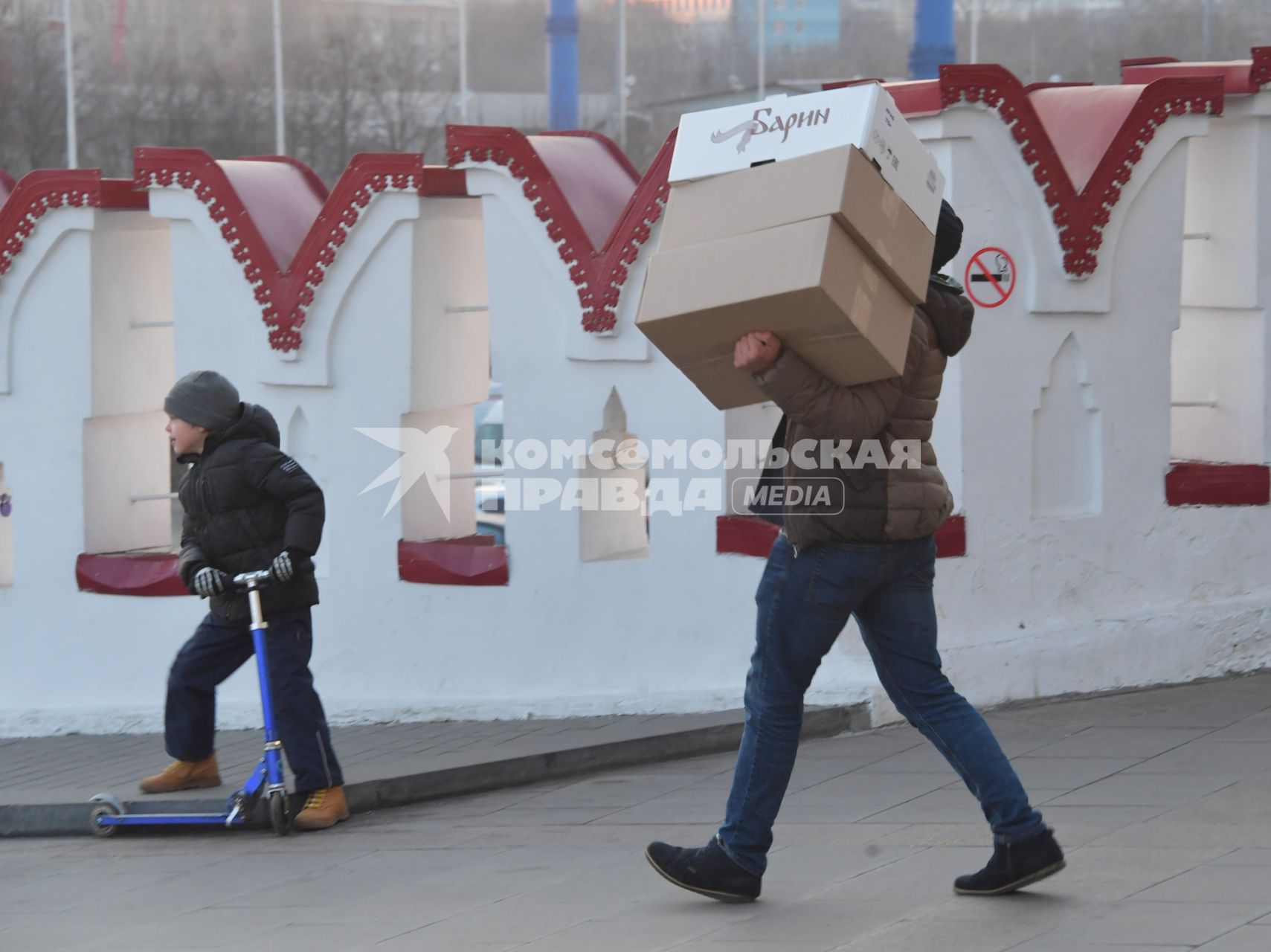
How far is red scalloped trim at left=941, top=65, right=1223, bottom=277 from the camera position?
6.62m

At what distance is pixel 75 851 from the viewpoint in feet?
19.6

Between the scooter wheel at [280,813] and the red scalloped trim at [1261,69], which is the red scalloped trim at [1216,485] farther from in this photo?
the scooter wheel at [280,813]

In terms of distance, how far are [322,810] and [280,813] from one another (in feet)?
0.52

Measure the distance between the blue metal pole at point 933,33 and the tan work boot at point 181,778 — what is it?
2044cm

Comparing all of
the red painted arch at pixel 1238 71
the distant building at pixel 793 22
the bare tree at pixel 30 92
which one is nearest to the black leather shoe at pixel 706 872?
the red painted arch at pixel 1238 71

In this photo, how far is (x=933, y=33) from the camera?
24.7 m

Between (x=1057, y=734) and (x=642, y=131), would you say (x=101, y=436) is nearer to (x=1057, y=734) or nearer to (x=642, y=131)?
(x=1057, y=734)

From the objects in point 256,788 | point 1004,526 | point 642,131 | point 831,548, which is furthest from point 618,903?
point 642,131

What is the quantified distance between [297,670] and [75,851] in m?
1.06

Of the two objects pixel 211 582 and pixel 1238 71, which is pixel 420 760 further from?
pixel 1238 71

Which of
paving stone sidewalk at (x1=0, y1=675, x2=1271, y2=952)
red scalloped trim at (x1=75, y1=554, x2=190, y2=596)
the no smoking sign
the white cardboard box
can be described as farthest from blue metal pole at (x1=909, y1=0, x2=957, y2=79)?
the white cardboard box

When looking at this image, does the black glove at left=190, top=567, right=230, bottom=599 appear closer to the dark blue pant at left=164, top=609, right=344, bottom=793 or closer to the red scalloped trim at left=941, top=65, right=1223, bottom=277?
the dark blue pant at left=164, top=609, right=344, bottom=793

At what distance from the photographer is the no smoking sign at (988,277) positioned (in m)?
6.75

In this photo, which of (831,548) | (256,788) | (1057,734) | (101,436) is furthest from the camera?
(101,436)
